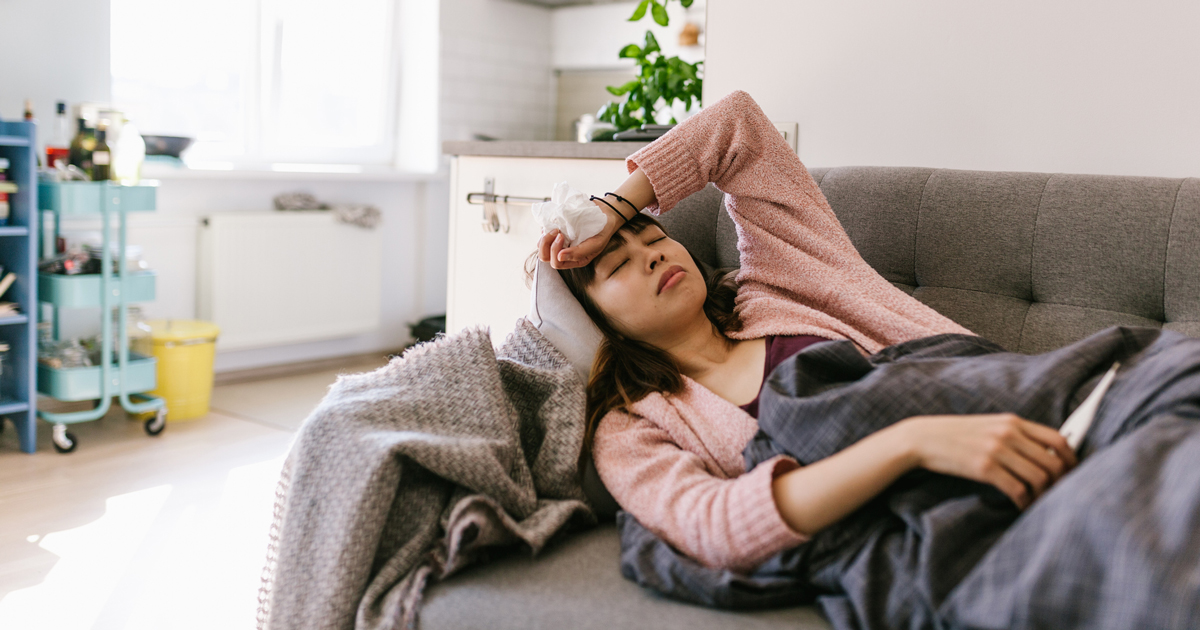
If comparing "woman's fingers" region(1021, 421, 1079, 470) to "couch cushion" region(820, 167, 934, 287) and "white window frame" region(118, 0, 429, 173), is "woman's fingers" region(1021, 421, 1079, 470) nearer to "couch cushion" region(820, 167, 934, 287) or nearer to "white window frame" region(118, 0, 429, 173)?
"couch cushion" region(820, 167, 934, 287)

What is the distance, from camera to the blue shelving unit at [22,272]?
2.79 meters

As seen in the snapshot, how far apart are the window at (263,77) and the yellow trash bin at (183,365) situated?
2.62 ft

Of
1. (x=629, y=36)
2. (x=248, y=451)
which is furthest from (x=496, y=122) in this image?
(x=248, y=451)

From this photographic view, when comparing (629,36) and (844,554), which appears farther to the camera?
(629,36)

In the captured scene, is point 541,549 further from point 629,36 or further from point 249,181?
point 629,36

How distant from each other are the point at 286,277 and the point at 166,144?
783 mm

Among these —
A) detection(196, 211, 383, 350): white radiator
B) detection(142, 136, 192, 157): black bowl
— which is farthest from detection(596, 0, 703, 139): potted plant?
detection(196, 211, 383, 350): white radiator

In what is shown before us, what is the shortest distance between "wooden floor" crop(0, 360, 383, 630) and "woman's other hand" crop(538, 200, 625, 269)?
1.10 metres

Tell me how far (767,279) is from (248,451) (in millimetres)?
2139

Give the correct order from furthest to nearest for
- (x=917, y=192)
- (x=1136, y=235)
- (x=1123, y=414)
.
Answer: (x=917, y=192) → (x=1136, y=235) → (x=1123, y=414)

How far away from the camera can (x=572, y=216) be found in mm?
1330

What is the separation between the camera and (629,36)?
4.73 metres

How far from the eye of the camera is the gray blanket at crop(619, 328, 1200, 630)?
72cm

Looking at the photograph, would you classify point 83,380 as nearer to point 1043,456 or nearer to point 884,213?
point 884,213
